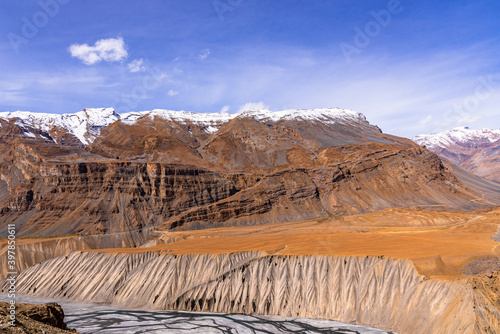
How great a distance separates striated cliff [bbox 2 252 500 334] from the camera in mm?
30827

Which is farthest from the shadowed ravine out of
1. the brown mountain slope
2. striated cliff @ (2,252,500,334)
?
the brown mountain slope

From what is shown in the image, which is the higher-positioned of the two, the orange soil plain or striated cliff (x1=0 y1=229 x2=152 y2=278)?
the orange soil plain

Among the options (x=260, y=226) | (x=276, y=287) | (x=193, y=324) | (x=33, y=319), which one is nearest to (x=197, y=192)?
(x=260, y=226)

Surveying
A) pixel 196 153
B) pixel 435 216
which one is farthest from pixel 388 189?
pixel 196 153

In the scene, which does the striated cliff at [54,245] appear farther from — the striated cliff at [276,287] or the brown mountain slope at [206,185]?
the striated cliff at [276,287]

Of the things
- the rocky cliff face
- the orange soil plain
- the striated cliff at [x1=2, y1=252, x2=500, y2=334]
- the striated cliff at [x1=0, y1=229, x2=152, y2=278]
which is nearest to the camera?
the striated cliff at [x1=2, y1=252, x2=500, y2=334]

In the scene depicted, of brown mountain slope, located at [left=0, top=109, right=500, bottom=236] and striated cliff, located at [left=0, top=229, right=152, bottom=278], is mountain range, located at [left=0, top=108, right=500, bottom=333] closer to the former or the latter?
striated cliff, located at [left=0, top=229, right=152, bottom=278]

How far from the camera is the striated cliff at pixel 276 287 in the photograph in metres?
30.8

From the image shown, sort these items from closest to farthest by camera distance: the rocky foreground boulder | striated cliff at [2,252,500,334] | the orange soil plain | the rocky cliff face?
the rocky foreground boulder < striated cliff at [2,252,500,334] < the orange soil plain < the rocky cliff face

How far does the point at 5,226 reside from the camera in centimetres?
11300

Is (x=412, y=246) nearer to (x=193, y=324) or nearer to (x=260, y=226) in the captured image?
(x=193, y=324)

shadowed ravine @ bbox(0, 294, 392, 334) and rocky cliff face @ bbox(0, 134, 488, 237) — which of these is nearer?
shadowed ravine @ bbox(0, 294, 392, 334)

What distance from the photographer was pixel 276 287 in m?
43.1

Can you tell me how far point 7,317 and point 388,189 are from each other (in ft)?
426
